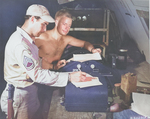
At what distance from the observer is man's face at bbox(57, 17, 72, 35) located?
192cm

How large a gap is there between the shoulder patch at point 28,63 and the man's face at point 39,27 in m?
0.26

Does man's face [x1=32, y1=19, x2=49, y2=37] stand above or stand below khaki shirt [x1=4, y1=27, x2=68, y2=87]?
above

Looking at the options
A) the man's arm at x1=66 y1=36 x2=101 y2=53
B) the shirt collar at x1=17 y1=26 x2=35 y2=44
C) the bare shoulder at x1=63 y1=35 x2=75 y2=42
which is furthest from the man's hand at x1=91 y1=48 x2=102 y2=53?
the shirt collar at x1=17 y1=26 x2=35 y2=44

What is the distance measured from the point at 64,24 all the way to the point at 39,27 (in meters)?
0.26

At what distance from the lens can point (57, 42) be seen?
195 cm

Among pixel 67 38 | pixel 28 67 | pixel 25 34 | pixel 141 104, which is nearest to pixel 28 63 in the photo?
pixel 28 67

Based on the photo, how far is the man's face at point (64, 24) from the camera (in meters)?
1.92

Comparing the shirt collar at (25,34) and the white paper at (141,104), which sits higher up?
the shirt collar at (25,34)

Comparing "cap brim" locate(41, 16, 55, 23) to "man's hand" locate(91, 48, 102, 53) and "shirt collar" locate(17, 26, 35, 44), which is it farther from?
"man's hand" locate(91, 48, 102, 53)

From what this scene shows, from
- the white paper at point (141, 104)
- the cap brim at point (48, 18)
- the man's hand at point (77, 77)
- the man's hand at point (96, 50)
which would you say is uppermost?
the cap brim at point (48, 18)

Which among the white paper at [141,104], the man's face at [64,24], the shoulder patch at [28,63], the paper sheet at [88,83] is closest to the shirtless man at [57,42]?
the man's face at [64,24]

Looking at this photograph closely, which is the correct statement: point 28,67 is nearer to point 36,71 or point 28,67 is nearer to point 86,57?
point 36,71

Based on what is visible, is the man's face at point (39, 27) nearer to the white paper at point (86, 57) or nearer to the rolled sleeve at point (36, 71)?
the rolled sleeve at point (36, 71)

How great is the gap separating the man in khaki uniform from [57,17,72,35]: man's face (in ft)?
0.31
